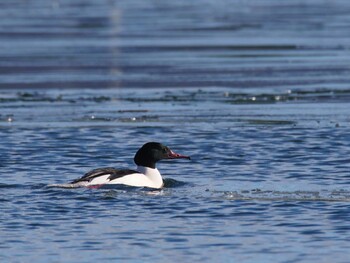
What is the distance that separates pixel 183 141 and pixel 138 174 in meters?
3.82

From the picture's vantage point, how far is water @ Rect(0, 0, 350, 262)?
11680mm

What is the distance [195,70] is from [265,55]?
4.18m

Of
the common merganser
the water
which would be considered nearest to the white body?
the common merganser

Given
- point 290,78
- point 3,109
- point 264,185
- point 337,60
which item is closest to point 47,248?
point 264,185

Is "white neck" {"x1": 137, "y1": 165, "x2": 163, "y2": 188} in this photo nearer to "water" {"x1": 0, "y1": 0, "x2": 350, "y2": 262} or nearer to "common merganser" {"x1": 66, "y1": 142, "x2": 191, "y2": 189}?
"common merganser" {"x1": 66, "y1": 142, "x2": 191, "y2": 189}

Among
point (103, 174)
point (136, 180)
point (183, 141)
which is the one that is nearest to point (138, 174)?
point (136, 180)

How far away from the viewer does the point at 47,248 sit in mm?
11352

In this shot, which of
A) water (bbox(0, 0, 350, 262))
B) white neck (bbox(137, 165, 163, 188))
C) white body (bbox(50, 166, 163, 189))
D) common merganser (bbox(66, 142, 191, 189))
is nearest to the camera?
water (bbox(0, 0, 350, 262))

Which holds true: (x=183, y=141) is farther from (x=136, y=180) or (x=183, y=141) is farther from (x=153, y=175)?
(x=136, y=180)

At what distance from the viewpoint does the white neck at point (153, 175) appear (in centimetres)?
1495

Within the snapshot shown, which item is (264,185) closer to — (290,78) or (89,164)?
(89,164)

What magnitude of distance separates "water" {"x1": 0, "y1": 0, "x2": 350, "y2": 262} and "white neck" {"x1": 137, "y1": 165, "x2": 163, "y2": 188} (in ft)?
0.38

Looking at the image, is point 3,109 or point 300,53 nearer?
point 3,109

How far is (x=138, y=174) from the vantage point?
593 inches
